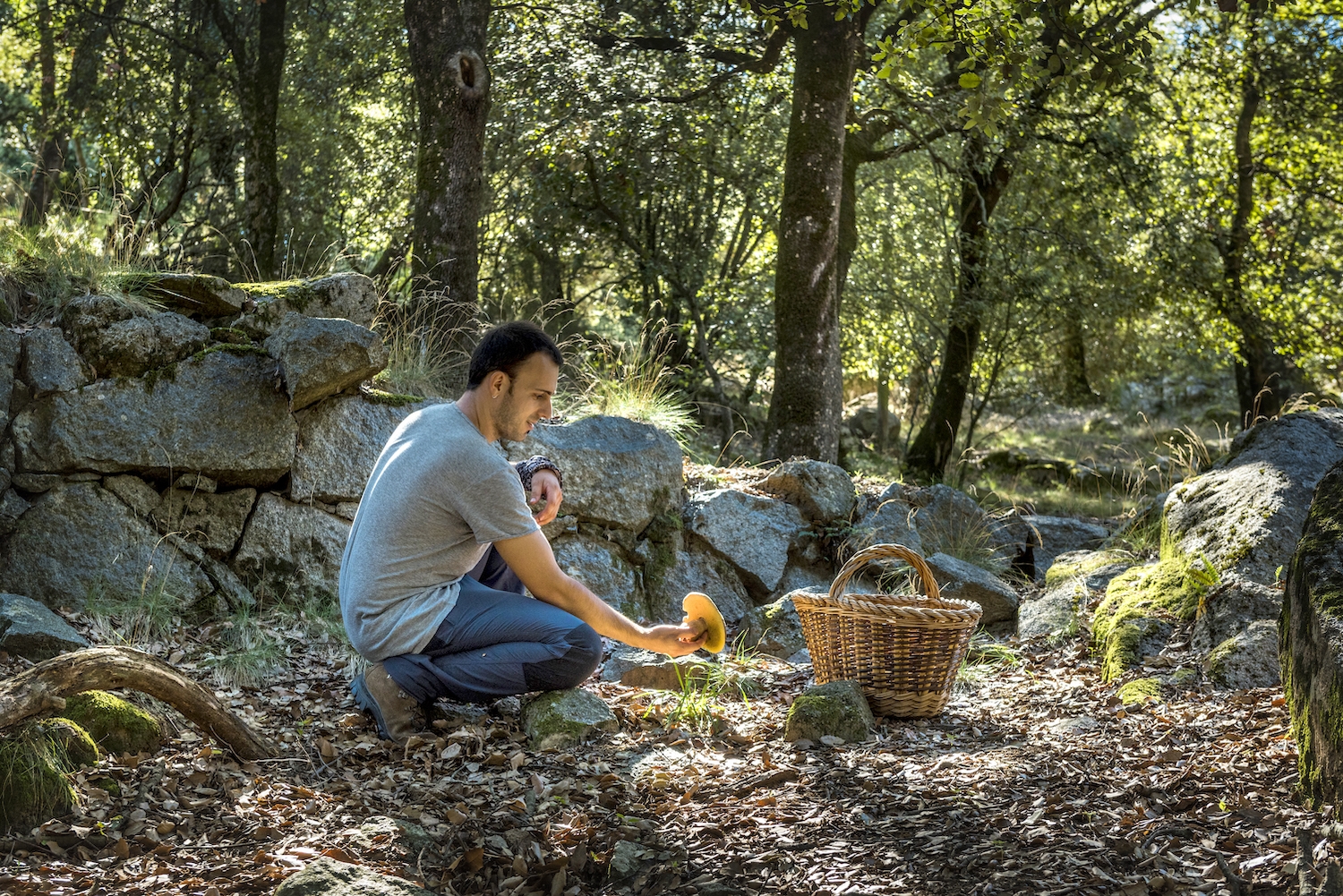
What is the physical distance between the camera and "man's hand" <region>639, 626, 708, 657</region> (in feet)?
11.5

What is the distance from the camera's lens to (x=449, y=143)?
24.1 ft

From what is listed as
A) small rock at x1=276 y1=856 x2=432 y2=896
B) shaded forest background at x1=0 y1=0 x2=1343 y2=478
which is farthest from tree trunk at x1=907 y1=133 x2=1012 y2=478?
small rock at x1=276 y1=856 x2=432 y2=896

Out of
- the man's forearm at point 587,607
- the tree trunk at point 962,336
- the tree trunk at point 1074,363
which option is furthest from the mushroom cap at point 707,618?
the tree trunk at point 1074,363

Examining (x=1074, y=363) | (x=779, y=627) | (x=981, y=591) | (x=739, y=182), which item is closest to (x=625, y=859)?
(x=779, y=627)

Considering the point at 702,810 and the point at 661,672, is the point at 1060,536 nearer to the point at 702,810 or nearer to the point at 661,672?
the point at 661,672

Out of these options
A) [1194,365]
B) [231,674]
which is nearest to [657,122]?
[231,674]

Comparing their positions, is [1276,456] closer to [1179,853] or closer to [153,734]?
[1179,853]

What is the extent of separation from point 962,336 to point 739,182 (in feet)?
10.7

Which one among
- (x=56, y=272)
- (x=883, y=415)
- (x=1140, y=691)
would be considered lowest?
(x=1140, y=691)

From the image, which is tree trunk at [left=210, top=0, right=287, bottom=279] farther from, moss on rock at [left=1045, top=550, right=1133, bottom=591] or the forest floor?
moss on rock at [left=1045, top=550, right=1133, bottom=591]

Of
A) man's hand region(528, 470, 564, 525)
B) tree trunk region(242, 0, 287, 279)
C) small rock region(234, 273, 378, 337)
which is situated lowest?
man's hand region(528, 470, 564, 525)

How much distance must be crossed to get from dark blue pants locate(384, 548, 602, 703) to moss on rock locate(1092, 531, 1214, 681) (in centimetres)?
259

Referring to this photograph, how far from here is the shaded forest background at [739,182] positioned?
815cm

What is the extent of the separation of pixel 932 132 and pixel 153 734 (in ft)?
32.8
